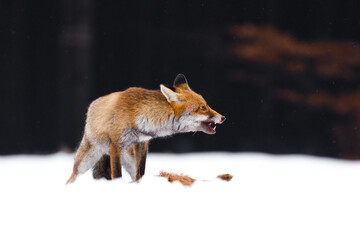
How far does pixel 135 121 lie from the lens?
2.55 metres

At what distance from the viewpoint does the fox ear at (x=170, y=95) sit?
8.24ft

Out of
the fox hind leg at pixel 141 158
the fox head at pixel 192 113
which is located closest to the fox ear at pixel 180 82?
the fox head at pixel 192 113

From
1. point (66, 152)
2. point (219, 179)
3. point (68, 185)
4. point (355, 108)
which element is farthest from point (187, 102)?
point (355, 108)

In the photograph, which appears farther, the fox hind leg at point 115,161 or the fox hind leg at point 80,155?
the fox hind leg at point 80,155

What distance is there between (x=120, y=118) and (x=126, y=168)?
35 centimetres

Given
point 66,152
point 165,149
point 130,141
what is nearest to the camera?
point 130,141

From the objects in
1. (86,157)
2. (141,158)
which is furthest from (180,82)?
(86,157)

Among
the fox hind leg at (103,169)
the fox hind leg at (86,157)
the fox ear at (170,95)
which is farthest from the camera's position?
the fox hind leg at (103,169)

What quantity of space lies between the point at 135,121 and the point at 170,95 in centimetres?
27

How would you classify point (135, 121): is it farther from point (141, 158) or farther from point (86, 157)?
point (86, 157)

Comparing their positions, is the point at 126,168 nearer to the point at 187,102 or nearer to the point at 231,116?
the point at 187,102

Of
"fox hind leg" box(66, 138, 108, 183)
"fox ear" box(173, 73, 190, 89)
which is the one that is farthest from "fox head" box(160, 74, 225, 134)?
"fox hind leg" box(66, 138, 108, 183)

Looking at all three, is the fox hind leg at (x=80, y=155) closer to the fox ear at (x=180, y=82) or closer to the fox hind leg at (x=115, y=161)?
the fox hind leg at (x=115, y=161)

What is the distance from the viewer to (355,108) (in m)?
3.81
